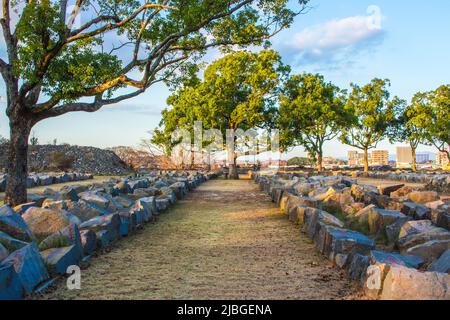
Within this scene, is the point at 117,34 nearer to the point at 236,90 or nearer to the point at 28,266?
the point at 28,266

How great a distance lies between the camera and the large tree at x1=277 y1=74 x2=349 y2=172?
2881 cm

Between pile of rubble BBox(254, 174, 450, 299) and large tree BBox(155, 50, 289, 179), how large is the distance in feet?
54.7

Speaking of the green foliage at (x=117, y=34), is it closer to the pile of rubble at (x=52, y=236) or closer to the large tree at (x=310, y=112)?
the pile of rubble at (x=52, y=236)

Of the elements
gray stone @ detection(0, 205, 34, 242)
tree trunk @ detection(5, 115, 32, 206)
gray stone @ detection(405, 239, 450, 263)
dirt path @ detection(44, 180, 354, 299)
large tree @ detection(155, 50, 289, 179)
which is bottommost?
dirt path @ detection(44, 180, 354, 299)

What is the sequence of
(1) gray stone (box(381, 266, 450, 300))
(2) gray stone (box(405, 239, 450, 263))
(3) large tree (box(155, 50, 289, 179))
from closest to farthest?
(1) gray stone (box(381, 266, 450, 300)), (2) gray stone (box(405, 239, 450, 263)), (3) large tree (box(155, 50, 289, 179))

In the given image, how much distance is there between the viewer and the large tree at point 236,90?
25531 millimetres

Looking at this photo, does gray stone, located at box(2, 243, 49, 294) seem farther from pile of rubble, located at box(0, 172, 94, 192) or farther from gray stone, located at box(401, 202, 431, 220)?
pile of rubble, located at box(0, 172, 94, 192)

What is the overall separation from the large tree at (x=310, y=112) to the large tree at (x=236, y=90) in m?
1.94

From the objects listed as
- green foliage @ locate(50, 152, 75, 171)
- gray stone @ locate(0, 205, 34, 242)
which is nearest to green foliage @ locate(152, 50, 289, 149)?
green foliage @ locate(50, 152, 75, 171)

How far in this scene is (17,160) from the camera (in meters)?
9.59

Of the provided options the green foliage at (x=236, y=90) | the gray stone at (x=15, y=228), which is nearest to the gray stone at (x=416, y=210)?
the gray stone at (x=15, y=228)

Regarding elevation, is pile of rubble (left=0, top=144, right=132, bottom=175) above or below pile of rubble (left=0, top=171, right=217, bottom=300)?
above
